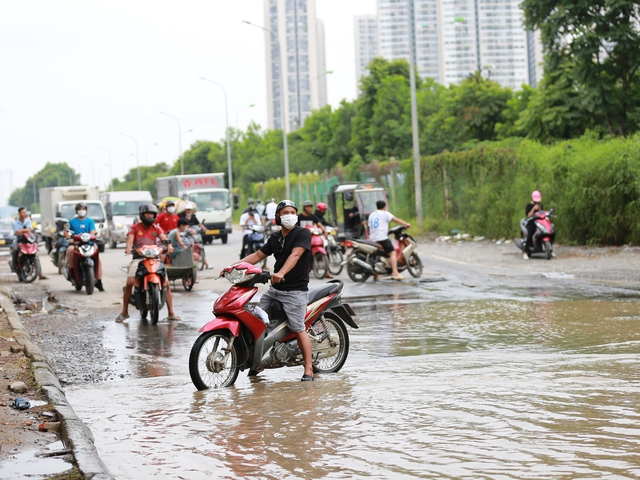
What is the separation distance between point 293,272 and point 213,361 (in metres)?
1.08

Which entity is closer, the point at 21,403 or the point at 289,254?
the point at 21,403

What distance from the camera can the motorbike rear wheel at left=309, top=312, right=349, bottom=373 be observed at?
9.07 m

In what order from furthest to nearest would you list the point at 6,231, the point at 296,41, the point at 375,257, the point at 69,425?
the point at 296,41, the point at 6,231, the point at 375,257, the point at 69,425

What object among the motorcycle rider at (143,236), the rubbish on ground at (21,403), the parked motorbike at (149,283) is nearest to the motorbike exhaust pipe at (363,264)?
the motorcycle rider at (143,236)

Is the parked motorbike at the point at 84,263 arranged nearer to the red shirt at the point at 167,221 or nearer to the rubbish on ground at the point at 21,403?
the red shirt at the point at 167,221

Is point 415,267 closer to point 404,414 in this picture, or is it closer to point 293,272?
point 293,272

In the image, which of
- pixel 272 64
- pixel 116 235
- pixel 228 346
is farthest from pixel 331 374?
pixel 272 64

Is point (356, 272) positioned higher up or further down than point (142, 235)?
further down

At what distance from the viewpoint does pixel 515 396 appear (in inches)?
287

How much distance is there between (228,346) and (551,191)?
1925 centimetres

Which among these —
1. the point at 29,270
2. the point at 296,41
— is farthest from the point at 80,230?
the point at 296,41

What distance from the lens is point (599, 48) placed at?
101ft

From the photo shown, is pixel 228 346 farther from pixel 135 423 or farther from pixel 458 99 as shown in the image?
pixel 458 99

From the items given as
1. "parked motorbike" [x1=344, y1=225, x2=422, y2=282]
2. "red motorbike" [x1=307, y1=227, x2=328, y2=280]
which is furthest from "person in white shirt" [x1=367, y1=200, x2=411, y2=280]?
"red motorbike" [x1=307, y1=227, x2=328, y2=280]
